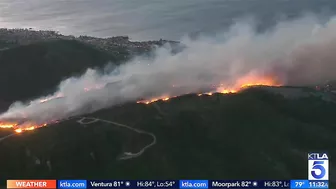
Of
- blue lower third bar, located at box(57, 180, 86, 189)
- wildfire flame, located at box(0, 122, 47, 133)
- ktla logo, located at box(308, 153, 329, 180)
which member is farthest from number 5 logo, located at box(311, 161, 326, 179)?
wildfire flame, located at box(0, 122, 47, 133)

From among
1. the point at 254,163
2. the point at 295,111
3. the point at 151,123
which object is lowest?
the point at 254,163

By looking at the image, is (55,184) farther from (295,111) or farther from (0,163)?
(295,111)

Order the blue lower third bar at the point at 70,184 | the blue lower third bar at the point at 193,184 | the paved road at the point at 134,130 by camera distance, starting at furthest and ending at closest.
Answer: the paved road at the point at 134,130, the blue lower third bar at the point at 70,184, the blue lower third bar at the point at 193,184

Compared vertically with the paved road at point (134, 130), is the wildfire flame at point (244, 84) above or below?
above

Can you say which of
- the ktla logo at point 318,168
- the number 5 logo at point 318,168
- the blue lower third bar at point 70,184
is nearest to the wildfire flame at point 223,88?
the blue lower third bar at point 70,184

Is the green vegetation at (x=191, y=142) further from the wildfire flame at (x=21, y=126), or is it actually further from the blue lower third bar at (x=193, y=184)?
the blue lower third bar at (x=193, y=184)

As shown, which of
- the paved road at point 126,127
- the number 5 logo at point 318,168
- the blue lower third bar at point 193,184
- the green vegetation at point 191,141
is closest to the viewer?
the number 5 logo at point 318,168

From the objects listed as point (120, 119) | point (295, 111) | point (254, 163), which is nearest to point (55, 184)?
point (120, 119)

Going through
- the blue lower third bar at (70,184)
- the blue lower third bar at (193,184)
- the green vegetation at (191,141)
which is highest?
the green vegetation at (191,141)

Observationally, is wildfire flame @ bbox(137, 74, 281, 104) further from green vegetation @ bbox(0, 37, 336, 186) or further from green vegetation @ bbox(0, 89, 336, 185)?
green vegetation @ bbox(0, 89, 336, 185)

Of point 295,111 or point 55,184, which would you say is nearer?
point 55,184
